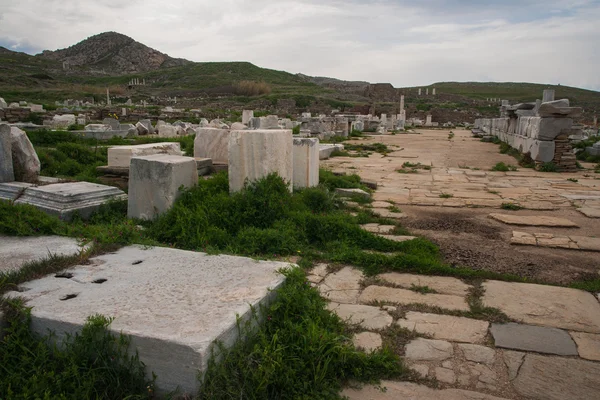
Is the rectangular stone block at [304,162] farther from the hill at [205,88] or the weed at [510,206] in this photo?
the hill at [205,88]

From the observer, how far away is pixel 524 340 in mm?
2961

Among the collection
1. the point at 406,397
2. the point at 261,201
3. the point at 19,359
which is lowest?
the point at 406,397

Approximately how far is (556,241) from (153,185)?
473 centimetres

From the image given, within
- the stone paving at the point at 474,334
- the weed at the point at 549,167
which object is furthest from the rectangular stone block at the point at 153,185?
the weed at the point at 549,167

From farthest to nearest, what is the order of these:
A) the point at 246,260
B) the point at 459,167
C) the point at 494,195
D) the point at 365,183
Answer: the point at 459,167, the point at 365,183, the point at 494,195, the point at 246,260

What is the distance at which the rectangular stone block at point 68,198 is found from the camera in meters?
5.05

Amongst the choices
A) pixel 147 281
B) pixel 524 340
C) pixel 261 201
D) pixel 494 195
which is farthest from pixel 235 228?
pixel 494 195

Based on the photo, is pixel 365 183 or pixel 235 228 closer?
pixel 235 228

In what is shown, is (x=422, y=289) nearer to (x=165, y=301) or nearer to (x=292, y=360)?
(x=292, y=360)

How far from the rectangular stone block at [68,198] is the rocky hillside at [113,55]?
10584 cm

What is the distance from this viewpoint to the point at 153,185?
17.0 feet

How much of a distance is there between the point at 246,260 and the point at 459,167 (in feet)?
31.3

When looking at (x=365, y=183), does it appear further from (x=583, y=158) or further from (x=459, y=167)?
(x=583, y=158)

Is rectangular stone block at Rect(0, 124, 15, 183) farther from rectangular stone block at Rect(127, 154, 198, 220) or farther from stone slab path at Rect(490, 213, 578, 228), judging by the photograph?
stone slab path at Rect(490, 213, 578, 228)
